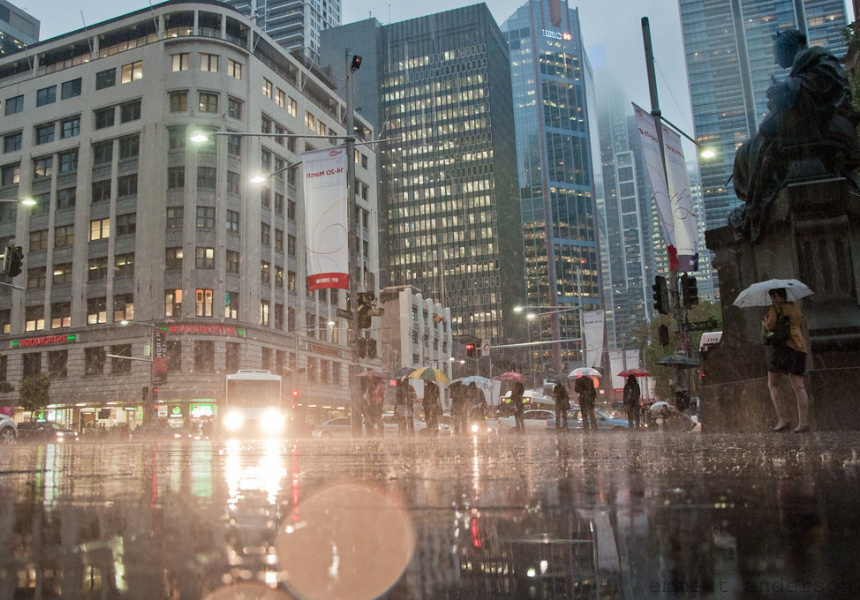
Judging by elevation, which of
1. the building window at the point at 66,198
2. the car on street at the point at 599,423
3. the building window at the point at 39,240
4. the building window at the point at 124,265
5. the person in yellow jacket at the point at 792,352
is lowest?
the car on street at the point at 599,423

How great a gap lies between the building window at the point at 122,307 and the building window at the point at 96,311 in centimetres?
92

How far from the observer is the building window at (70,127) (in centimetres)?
5322

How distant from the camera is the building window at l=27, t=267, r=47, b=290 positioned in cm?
5128

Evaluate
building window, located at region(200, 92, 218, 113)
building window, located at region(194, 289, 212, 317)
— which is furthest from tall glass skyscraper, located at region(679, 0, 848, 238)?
building window, located at region(194, 289, 212, 317)

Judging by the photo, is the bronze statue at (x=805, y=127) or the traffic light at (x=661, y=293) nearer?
the bronze statue at (x=805, y=127)

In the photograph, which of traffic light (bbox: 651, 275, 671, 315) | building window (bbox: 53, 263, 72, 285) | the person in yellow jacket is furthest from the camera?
building window (bbox: 53, 263, 72, 285)

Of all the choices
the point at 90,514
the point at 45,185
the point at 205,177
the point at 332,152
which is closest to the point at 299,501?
the point at 90,514

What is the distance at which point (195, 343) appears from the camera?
45812 mm

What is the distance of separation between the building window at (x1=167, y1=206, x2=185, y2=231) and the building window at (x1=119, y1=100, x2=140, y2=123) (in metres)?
8.73

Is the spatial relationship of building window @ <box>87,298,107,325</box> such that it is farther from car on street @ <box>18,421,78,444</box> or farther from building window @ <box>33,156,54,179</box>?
car on street @ <box>18,421,78,444</box>

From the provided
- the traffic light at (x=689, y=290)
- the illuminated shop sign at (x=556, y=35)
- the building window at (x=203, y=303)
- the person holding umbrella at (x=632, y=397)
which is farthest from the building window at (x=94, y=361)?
the illuminated shop sign at (x=556, y=35)

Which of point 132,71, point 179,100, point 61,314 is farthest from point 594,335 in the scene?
point 132,71

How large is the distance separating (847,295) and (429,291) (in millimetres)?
124658

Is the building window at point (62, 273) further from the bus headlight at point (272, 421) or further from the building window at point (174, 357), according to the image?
the bus headlight at point (272, 421)
